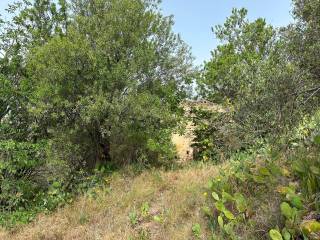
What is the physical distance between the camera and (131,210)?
783 cm

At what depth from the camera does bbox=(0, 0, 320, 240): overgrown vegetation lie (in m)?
5.72

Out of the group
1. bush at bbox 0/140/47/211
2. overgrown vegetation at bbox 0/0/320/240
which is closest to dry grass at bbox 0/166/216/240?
overgrown vegetation at bbox 0/0/320/240

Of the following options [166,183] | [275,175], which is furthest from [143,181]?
[275,175]

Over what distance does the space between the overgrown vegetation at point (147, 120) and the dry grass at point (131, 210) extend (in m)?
0.05

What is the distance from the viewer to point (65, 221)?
25.6ft

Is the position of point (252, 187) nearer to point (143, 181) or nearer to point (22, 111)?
point (143, 181)

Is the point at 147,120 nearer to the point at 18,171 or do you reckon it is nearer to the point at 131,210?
the point at 131,210

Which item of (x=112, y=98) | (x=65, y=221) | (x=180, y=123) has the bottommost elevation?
(x=65, y=221)

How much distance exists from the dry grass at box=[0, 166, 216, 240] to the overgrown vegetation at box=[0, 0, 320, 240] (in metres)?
0.05

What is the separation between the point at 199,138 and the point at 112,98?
4.25 metres

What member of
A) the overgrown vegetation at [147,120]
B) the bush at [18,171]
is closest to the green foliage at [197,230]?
the overgrown vegetation at [147,120]

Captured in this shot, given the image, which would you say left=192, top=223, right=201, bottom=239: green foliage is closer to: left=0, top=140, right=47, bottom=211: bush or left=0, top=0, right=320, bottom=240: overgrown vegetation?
left=0, top=0, right=320, bottom=240: overgrown vegetation

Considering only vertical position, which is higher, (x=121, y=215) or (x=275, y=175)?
(x=275, y=175)

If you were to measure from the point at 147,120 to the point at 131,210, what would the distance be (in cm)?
284
